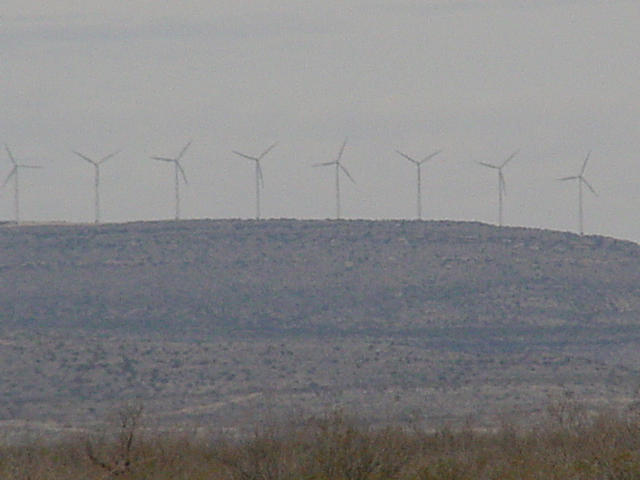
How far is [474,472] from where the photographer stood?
31094 mm

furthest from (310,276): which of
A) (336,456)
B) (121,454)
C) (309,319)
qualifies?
(336,456)

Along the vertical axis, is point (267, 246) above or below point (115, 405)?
above

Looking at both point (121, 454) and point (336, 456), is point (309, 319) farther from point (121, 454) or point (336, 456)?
point (336, 456)

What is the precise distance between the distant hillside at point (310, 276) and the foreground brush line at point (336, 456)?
66.9m

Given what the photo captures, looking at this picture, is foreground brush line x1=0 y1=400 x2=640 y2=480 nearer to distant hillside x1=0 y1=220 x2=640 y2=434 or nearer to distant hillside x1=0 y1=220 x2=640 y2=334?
distant hillside x1=0 y1=220 x2=640 y2=434

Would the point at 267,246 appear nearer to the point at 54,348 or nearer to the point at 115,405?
the point at 54,348

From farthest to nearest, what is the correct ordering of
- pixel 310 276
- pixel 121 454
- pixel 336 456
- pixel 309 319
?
pixel 310 276
pixel 309 319
pixel 121 454
pixel 336 456

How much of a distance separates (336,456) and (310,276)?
88095mm

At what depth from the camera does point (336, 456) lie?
30422mm

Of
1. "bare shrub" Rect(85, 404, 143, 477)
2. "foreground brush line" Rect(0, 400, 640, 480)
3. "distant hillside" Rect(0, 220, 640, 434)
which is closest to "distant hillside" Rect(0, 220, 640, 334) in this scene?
"distant hillside" Rect(0, 220, 640, 434)

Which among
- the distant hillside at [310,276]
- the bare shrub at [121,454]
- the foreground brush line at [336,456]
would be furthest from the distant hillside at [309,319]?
the bare shrub at [121,454]

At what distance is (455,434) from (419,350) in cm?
4889

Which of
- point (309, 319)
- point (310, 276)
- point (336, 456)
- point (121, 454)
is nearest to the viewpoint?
point (336, 456)

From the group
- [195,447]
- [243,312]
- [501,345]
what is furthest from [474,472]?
[243,312]
